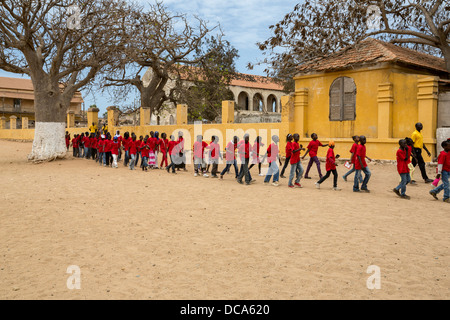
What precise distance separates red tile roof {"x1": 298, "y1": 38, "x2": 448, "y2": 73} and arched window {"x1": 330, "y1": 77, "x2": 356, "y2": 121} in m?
0.67

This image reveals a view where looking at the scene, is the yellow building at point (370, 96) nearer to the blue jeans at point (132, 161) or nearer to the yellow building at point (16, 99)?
the blue jeans at point (132, 161)

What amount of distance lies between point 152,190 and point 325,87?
1010 centimetres

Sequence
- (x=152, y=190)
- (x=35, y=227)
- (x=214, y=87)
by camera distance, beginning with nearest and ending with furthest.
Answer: (x=35, y=227) → (x=152, y=190) → (x=214, y=87)

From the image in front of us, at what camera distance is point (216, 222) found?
21.7ft

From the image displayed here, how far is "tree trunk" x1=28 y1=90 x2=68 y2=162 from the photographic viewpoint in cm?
1634

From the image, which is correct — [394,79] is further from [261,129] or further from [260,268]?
[260,268]

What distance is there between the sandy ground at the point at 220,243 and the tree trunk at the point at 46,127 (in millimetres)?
7199

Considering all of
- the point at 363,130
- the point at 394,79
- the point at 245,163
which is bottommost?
the point at 245,163

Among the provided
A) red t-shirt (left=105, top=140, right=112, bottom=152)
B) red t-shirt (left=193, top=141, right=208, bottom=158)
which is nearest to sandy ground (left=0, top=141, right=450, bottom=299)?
red t-shirt (left=193, top=141, right=208, bottom=158)

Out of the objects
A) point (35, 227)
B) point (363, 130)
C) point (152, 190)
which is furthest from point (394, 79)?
point (35, 227)

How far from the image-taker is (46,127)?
16312 mm

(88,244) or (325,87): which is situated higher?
(325,87)

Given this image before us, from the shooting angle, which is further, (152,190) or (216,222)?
(152,190)

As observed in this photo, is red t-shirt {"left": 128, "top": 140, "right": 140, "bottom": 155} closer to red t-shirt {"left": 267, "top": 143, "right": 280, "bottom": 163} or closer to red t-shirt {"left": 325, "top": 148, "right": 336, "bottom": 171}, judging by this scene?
red t-shirt {"left": 267, "top": 143, "right": 280, "bottom": 163}
